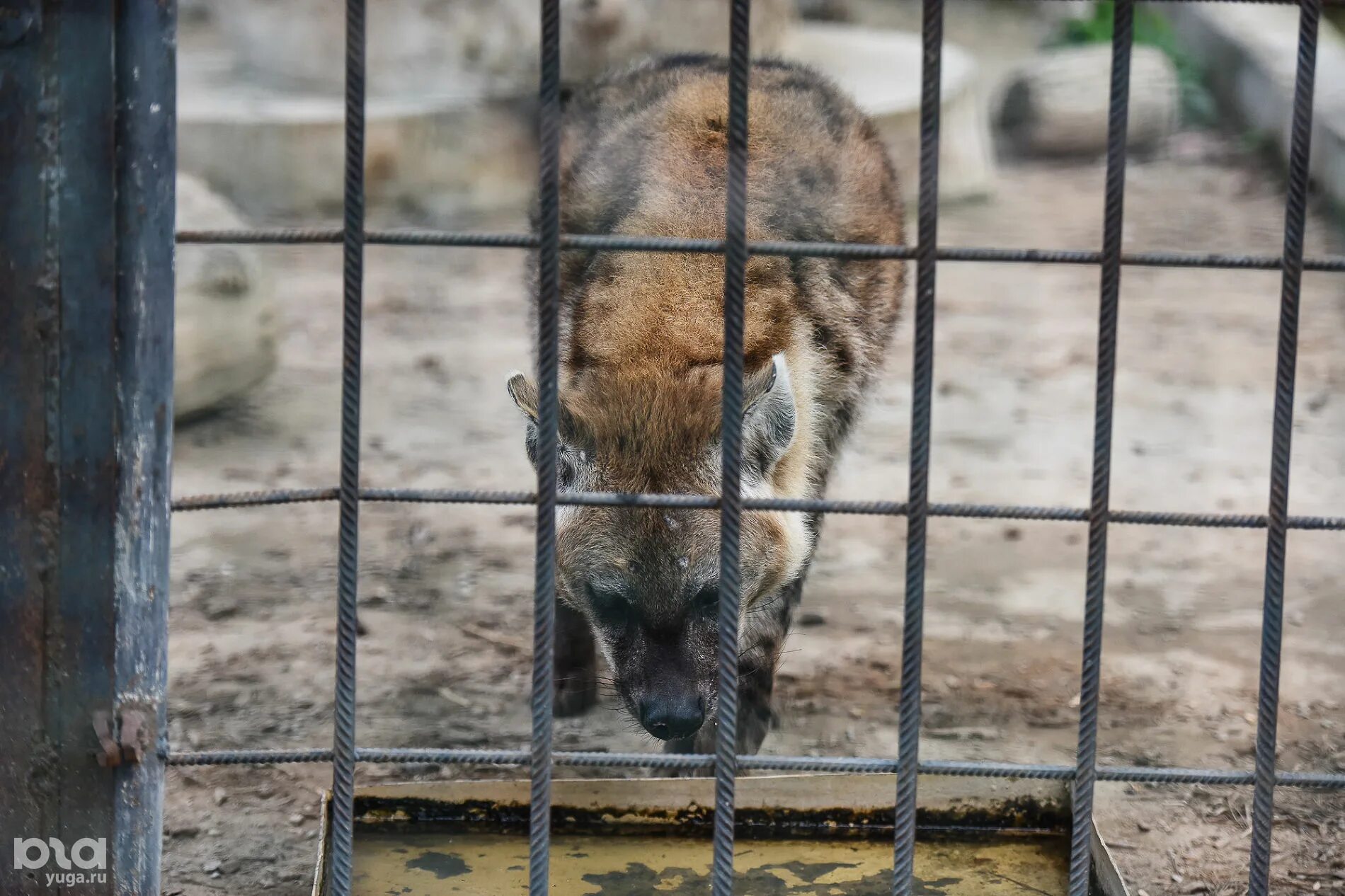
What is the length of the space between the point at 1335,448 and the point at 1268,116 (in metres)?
5.45

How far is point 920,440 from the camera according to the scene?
2371mm

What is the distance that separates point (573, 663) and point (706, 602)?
1.06m

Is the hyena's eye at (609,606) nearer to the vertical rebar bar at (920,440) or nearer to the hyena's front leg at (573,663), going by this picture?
the hyena's front leg at (573,663)

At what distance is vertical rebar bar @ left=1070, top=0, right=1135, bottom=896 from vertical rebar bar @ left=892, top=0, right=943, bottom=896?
0.26m

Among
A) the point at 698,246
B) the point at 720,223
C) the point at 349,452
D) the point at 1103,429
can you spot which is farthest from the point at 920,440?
the point at 720,223

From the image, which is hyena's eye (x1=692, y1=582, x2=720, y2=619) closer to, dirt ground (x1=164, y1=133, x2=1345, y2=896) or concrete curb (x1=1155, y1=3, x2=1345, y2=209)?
dirt ground (x1=164, y1=133, x2=1345, y2=896)

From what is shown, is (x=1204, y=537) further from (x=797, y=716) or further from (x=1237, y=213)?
(x=1237, y=213)

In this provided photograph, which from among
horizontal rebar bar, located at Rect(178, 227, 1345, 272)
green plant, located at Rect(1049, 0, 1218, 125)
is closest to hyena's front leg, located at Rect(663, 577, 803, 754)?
horizontal rebar bar, located at Rect(178, 227, 1345, 272)

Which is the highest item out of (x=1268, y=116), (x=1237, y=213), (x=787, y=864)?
(x=1268, y=116)

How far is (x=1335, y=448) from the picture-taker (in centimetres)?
Answer: 624

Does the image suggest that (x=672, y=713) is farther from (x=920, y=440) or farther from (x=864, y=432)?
(x=864, y=432)

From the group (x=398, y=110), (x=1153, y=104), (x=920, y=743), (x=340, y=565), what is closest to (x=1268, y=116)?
(x=1153, y=104)

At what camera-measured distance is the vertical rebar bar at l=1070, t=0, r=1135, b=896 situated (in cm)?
233

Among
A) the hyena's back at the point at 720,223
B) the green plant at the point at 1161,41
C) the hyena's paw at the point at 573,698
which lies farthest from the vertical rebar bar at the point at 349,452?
the green plant at the point at 1161,41
